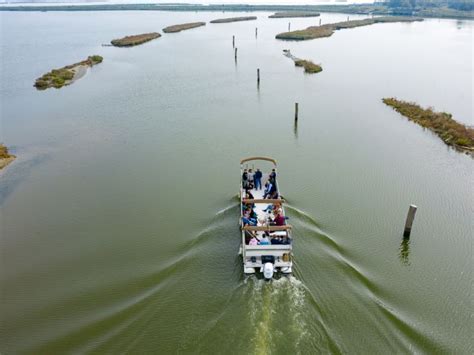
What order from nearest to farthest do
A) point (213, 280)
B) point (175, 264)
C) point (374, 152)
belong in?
1. point (213, 280)
2. point (175, 264)
3. point (374, 152)

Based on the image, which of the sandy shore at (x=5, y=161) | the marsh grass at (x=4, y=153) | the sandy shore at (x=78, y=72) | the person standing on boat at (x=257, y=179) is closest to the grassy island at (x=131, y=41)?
the sandy shore at (x=78, y=72)

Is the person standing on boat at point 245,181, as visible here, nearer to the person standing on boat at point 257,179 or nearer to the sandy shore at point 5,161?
the person standing on boat at point 257,179

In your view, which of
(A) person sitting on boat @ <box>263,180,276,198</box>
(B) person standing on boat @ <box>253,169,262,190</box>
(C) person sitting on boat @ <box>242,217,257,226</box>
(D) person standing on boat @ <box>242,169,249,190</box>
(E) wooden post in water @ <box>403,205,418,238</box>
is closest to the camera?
(C) person sitting on boat @ <box>242,217,257,226</box>

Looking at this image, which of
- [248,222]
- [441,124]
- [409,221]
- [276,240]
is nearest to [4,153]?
[248,222]

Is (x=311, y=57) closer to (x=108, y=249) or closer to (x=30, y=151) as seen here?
(x=30, y=151)

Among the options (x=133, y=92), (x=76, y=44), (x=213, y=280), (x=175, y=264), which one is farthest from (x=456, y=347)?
(x=76, y=44)

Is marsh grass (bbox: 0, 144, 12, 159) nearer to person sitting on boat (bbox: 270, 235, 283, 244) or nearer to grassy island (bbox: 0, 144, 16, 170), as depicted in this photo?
grassy island (bbox: 0, 144, 16, 170)

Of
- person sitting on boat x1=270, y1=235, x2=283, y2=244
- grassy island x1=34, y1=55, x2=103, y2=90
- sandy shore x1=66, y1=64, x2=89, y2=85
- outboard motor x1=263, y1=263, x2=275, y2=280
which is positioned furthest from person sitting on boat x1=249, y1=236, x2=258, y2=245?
sandy shore x1=66, y1=64, x2=89, y2=85
